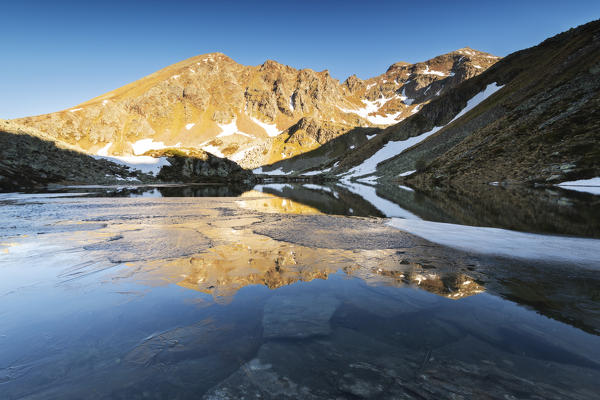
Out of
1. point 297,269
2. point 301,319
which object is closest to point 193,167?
point 297,269

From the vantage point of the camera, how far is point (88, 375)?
4.11 metres

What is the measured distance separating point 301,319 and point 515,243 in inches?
449

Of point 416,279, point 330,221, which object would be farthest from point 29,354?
point 330,221

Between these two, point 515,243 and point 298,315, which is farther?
point 515,243

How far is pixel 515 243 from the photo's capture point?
1202 centimetres

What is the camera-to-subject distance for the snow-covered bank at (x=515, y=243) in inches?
395

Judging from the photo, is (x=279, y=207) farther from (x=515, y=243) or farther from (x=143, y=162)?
(x=143, y=162)

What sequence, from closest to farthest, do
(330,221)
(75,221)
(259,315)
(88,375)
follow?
(88,375)
(259,315)
(75,221)
(330,221)

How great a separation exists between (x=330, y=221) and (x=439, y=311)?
13.4 meters

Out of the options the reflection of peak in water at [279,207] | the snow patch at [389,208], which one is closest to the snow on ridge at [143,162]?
the reflection of peak in water at [279,207]

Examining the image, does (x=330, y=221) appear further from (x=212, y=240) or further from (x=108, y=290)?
(x=108, y=290)

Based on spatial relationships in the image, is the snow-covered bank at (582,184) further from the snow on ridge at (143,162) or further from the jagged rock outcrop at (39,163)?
the snow on ridge at (143,162)

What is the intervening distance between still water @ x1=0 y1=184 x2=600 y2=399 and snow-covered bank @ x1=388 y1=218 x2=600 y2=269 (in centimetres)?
11

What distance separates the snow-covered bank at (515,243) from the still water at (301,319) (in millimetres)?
110
